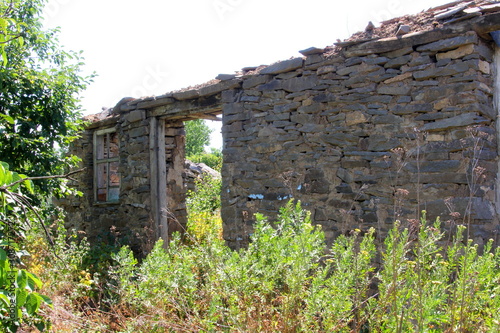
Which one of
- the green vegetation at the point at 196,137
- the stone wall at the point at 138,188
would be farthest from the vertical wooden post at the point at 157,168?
the green vegetation at the point at 196,137

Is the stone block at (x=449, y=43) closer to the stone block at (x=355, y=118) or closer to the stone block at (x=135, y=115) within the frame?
the stone block at (x=355, y=118)

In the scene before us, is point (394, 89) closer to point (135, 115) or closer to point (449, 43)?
point (449, 43)

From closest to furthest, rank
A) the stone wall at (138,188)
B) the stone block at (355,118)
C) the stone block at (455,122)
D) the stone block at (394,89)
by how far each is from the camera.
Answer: the stone block at (455,122) → the stone block at (394,89) → the stone block at (355,118) → the stone wall at (138,188)

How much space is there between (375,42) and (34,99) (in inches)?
137

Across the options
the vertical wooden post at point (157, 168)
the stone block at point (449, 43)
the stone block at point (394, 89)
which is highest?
the stone block at point (449, 43)

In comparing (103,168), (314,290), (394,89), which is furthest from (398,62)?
(103,168)

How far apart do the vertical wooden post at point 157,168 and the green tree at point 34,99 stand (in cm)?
166

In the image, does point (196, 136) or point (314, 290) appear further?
point (196, 136)

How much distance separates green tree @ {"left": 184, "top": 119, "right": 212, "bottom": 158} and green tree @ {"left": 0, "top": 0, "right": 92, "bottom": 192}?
70.2 ft

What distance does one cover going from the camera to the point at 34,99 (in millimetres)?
4391

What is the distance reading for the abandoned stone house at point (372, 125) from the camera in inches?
147

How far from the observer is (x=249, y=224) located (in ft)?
17.1

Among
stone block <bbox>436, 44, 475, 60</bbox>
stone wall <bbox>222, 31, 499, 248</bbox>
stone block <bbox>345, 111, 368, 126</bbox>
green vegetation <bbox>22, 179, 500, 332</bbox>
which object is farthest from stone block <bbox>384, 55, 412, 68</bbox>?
green vegetation <bbox>22, 179, 500, 332</bbox>

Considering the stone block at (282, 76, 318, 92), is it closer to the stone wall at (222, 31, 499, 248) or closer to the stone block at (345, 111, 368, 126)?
the stone wall at (222, 31, 499, 248)
